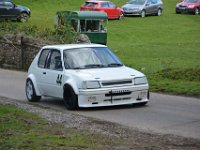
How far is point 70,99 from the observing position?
14.6m

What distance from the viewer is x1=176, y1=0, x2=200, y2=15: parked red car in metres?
58.5

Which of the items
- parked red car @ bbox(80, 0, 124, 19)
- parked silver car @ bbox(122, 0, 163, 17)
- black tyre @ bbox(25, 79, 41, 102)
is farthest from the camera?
parked silver car @ bbox(122, 0, 163, 17)

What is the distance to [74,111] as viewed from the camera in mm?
14391

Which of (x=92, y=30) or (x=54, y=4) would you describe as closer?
(x=92, y=30)

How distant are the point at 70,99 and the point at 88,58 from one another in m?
1.32

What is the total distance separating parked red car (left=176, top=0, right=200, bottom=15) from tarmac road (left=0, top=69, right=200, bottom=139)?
41.5 m

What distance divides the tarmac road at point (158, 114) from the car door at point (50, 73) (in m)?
0.38

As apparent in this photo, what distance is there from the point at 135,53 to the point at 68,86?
17.9 meters

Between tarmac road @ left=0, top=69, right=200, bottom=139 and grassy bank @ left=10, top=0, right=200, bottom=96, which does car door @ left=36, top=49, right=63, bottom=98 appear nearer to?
tarmac road @ left=0, top=69, right=200, bottom=139

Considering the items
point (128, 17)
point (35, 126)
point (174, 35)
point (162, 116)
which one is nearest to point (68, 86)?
point (162, 116)

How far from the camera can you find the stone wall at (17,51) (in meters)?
27.5

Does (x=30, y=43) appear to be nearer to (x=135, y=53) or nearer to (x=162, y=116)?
(x=135, y=53)

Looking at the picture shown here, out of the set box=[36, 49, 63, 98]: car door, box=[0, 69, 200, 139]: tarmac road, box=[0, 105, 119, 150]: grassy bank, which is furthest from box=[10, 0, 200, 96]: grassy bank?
box=[0, 105, 119, 150]: grassy bank

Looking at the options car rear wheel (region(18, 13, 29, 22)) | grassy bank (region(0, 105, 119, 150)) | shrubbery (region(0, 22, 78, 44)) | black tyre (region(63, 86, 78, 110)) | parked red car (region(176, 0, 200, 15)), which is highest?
grassy bank (region(0, 105, 119, 150))
